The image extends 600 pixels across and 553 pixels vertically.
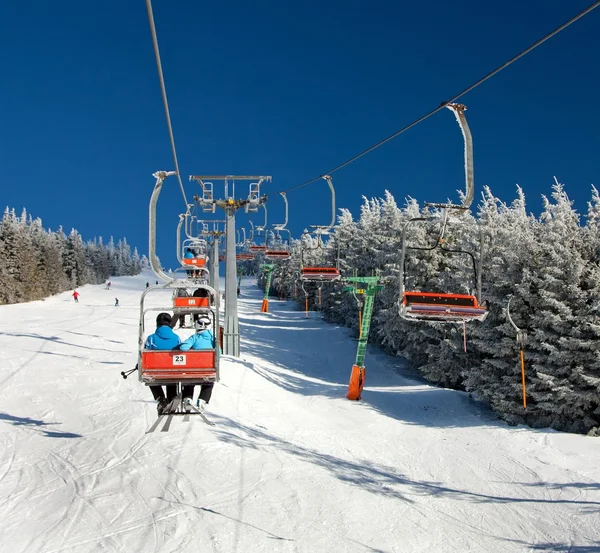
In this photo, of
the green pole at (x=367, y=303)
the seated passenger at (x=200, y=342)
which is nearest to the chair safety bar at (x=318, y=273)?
the green pole at (x=367, y=303)

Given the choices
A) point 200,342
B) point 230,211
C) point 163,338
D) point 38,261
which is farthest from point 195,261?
point 38,261

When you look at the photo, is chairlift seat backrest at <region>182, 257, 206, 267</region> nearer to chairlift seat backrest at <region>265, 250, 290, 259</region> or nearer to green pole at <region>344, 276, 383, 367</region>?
green pole at <region>344, 276, 383, 367</region>

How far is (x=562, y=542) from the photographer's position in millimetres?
10562

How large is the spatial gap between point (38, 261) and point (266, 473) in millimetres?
64720

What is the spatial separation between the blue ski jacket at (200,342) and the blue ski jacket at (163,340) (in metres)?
0.26

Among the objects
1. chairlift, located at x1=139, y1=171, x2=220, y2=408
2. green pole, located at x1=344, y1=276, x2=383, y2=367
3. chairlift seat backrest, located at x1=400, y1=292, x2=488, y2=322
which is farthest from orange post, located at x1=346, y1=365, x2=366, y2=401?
chairlift, located at x1=139, y1=171, x2=220, y2=408

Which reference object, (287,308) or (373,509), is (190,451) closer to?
(373,509)

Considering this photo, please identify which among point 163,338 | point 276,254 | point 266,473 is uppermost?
point 276,254

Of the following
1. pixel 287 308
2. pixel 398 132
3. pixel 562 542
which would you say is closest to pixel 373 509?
pixel 562 542

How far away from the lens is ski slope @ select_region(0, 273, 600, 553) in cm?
905

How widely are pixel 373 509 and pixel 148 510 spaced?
445 centimetres

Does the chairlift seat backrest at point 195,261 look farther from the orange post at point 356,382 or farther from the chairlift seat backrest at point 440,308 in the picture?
the chairlift seat backrest at point 440,308

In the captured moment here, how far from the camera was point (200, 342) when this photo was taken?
31.9 ft

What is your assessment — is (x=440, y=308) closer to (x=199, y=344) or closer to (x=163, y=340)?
(x=199, y=344)
